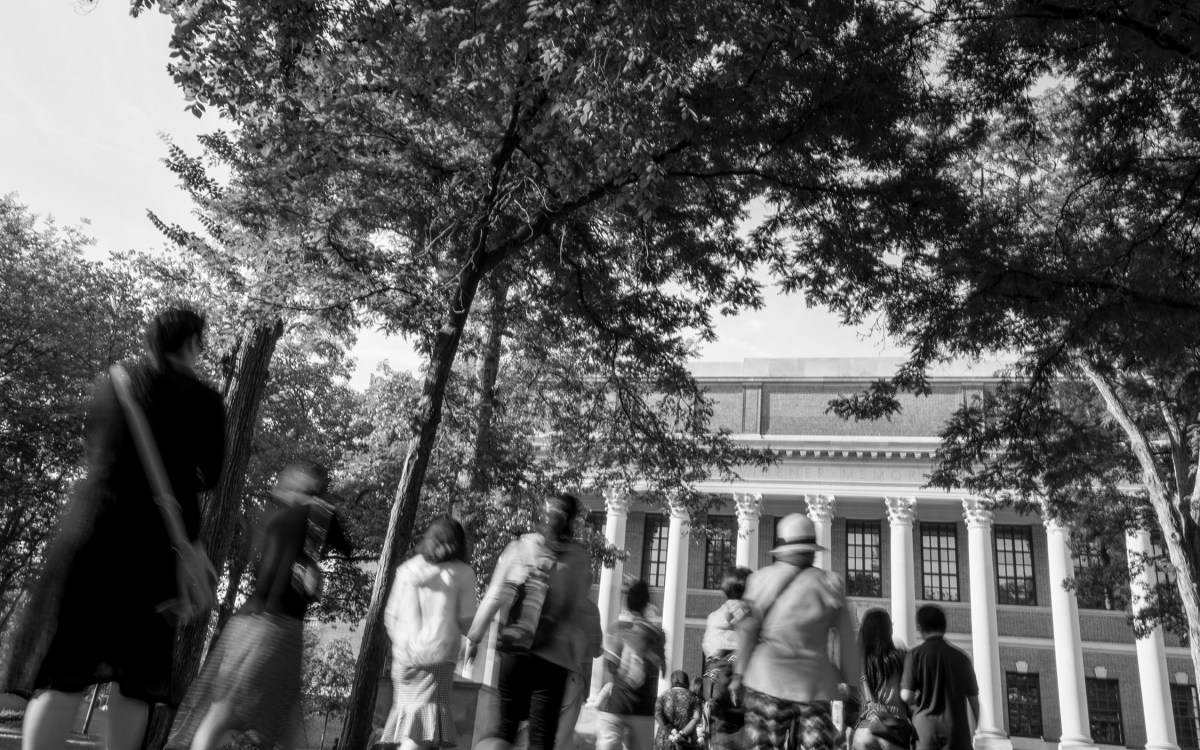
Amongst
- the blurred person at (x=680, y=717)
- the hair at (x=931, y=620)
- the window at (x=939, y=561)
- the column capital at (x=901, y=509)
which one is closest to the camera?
the hair at (x=931, y=620)

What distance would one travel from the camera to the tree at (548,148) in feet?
24.8

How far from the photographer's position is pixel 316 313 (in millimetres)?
11469

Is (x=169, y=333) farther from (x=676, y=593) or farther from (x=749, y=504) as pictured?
(x=676, y=593)

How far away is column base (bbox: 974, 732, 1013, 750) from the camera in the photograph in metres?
30.1

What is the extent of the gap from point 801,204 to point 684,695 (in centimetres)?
665

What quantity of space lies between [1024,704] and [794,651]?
3451 cm

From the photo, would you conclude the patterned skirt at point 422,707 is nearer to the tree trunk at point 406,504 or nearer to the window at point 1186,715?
the tree trunk at point 406,504

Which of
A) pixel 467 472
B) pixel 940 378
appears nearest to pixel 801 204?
pixel 467 472

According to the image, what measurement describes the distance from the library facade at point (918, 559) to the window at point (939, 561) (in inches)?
2.2

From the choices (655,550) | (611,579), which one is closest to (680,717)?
(611,579)

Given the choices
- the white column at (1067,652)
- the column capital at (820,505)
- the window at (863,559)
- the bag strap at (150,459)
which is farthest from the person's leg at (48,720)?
the window at (863,559)

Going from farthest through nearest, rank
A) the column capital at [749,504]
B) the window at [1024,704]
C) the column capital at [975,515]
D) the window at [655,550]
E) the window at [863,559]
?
the window at [655,550], the window at [863,559], the column capital at [749,504], the window at [1024,704], the column capital at [975,515]

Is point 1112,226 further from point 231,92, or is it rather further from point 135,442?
point 135,442

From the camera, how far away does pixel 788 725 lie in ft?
15.7
